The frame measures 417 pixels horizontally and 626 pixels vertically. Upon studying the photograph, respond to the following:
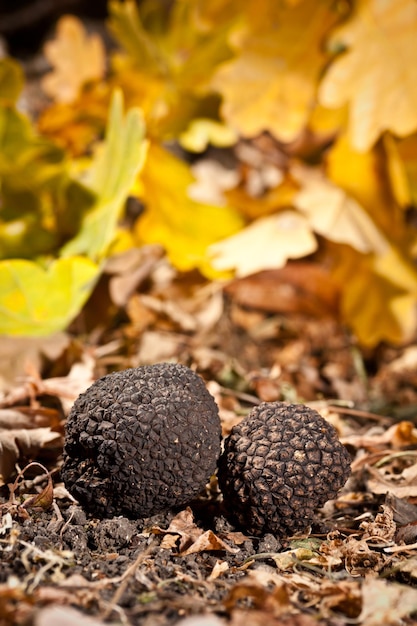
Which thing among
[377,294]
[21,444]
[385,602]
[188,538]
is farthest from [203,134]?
[385,602]

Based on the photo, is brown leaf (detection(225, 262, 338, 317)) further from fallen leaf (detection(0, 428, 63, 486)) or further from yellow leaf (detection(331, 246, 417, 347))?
fallen leaf (detection(0, 428, 63, 486))

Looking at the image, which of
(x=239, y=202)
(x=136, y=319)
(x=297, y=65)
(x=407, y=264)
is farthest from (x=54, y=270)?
(x=407, y=264)

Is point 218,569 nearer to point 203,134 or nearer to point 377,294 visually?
point 377,294

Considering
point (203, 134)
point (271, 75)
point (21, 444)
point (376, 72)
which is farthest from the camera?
point (203, 134)

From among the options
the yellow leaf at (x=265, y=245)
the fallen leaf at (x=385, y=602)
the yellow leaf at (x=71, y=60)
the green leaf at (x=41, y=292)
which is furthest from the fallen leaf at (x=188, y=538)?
the yellow leaf at (x=71, y=60)

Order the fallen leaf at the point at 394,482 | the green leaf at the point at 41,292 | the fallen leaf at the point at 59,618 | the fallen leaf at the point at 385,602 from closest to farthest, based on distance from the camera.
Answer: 1. the fallen leaf at the point at 59,618
2. the fallen leaf at the point at 385,602
3. the fallen leaf at the point at 394,482
4. the green leaf at the point at 41,292

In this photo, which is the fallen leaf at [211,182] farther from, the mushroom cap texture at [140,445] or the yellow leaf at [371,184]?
the mushroom cap texture at [140,445]

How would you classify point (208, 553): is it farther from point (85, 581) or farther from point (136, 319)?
point (136, 319)
